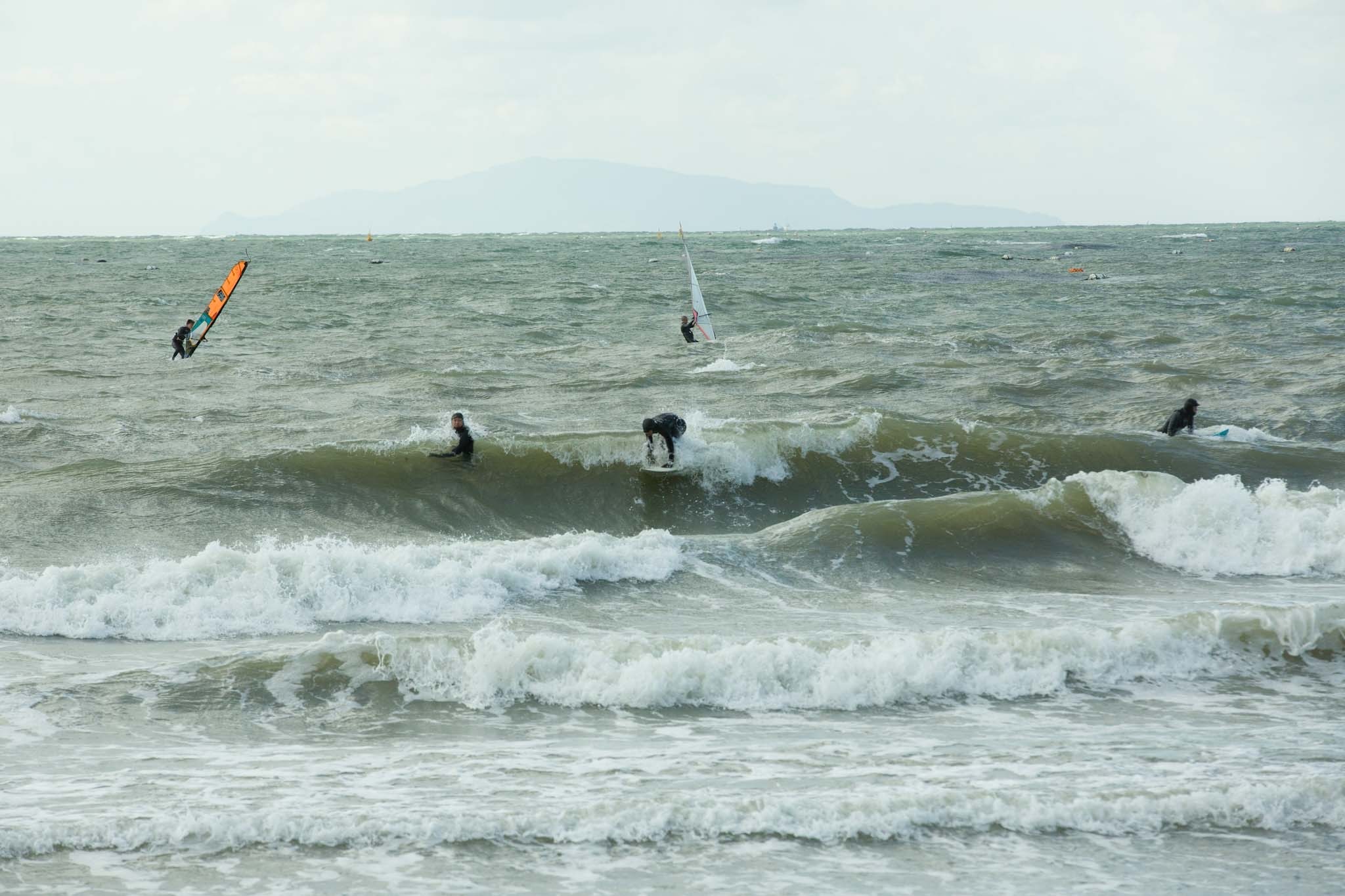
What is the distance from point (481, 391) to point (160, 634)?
13.7 m

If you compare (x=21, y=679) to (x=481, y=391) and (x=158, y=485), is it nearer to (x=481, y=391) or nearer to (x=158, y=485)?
(x=158, y=485)

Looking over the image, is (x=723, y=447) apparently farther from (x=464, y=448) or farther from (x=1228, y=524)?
(x=1228, y=524)

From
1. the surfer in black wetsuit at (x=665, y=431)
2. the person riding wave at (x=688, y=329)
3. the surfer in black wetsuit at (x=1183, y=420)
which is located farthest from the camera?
the person riding wave at (x=688, y=329)

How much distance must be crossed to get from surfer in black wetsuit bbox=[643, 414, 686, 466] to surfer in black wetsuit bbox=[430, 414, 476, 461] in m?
2.36

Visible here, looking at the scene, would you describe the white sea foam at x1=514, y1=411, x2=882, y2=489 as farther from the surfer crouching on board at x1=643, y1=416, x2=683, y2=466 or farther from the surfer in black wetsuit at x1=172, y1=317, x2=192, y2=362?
the surfer in black wetsuit at x1=172, y1=317, x2=192, y2=362

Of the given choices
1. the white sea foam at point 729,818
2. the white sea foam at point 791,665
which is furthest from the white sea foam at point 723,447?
the white sea foam at point 729,818

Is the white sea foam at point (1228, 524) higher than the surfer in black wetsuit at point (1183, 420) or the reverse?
the reverse

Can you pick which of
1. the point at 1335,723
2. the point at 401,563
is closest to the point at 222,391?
the point at 401,563

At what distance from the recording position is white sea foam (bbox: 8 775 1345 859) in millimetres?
5746

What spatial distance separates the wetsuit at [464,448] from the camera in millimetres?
15502

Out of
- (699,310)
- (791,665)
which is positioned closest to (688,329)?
(699,310)

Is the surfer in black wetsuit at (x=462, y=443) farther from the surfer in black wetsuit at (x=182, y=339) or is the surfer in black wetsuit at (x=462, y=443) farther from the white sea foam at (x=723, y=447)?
the surfer in black wetsuit at (x=182, y=339)

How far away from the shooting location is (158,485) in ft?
45.5

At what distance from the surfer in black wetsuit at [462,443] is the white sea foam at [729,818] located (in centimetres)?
951
